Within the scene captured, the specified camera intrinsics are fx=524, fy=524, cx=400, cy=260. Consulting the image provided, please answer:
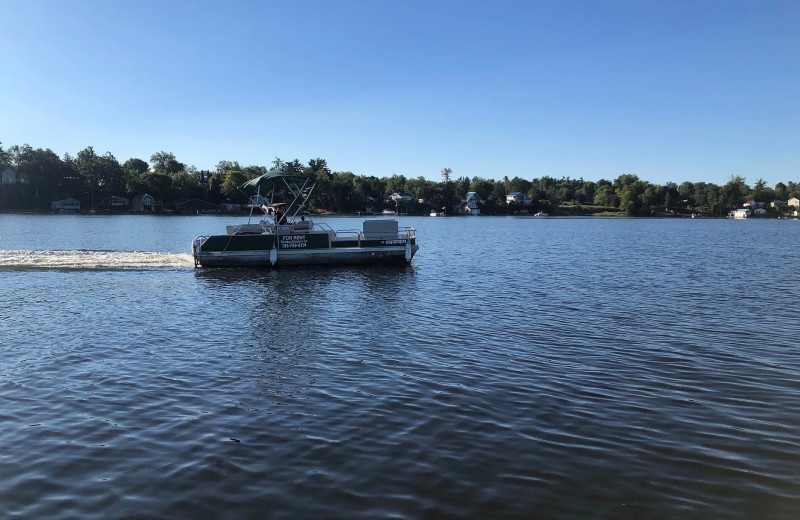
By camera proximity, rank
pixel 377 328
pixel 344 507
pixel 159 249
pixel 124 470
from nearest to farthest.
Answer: pixel 344 507, pixel 124 470, pixel 377 328, pixel 159 249

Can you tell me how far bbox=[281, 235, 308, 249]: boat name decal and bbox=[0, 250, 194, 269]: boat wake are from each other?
Result: 635 centimetres

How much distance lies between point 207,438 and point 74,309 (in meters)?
14.3

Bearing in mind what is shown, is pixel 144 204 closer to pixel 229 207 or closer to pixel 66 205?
pixel 66 205

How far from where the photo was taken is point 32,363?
12.6 metres

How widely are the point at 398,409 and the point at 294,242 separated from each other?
2520 cm

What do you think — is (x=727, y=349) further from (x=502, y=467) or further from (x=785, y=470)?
(x=502, y=467)

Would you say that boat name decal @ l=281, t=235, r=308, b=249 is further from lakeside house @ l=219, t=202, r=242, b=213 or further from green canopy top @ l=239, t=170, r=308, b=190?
lakeside house @ l=219, t=202, r=242, b=213

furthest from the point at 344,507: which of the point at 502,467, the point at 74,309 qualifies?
the point at 74,309

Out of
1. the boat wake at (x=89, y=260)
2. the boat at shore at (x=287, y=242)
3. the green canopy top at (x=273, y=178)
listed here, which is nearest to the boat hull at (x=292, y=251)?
the boat at shore at (x=287, y=242)

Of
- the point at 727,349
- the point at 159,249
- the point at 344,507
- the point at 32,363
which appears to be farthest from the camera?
the point at 159,249

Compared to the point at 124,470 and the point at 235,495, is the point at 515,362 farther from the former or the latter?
the point at 124,470

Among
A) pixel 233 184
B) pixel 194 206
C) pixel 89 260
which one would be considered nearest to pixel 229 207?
pixel 233 184

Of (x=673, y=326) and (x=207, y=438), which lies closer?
(x=207, y=438)

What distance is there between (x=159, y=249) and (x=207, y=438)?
45847 mm
